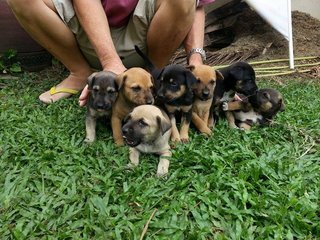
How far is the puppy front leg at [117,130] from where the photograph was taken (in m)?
3.58

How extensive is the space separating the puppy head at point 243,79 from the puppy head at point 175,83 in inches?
22.4

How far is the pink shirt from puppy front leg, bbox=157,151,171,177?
1769 millimetres

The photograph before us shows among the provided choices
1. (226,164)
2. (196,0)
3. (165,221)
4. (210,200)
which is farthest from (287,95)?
(165,221)

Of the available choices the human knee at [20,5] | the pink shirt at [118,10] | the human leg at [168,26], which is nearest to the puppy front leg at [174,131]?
the human leg at [168,26]

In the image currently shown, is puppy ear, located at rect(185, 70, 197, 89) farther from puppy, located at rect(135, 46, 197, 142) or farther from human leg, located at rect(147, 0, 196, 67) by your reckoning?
human leg, located at rect(147, 0, 196, 67)

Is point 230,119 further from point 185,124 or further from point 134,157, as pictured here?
point 134,157

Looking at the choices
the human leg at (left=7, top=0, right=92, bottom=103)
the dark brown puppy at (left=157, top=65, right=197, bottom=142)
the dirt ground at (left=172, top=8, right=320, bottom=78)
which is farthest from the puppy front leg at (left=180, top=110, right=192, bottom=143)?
the dirt ground at (left=172, top=8, right=320, bottom=78)

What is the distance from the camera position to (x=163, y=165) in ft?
10.4

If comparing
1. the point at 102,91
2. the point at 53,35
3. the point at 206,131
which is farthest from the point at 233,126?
the point at 53,35

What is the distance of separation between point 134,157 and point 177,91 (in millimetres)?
688

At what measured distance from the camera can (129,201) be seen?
9.16 ft

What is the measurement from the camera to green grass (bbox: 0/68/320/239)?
2529 millimetres

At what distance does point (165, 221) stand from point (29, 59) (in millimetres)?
4126

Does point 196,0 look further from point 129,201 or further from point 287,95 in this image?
point 129,201
